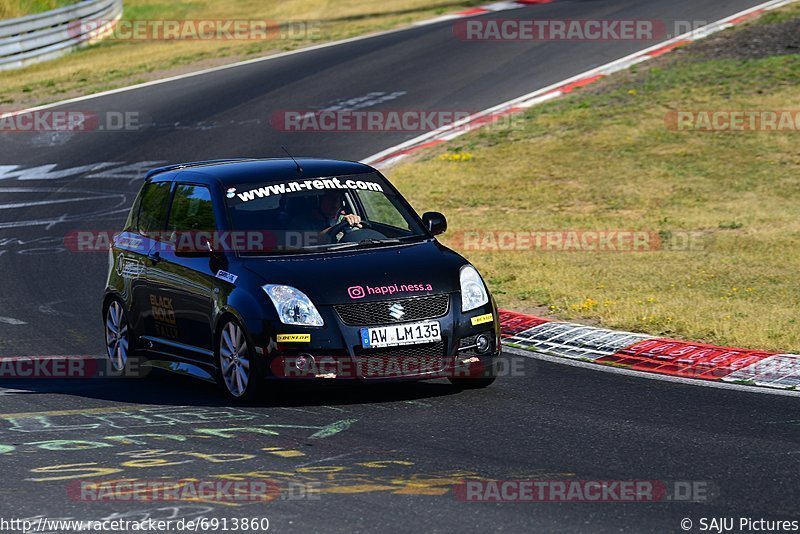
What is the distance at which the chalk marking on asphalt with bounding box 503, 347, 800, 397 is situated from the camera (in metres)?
9.44

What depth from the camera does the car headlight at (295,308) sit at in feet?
29.9

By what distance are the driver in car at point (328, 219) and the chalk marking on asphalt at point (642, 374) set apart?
190cm

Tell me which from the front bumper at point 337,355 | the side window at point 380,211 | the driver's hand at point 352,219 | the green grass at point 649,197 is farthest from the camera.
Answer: the green grass at point 649,197

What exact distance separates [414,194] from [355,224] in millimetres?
8943

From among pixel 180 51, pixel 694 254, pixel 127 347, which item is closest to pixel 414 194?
pixel 694 254

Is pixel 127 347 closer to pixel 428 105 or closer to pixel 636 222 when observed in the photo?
pixel 636 222

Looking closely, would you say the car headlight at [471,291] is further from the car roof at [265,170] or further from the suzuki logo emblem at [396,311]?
the car roof at [265,170]

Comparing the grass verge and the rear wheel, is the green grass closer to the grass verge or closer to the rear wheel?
the rear wheel

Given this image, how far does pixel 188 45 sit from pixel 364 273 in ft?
84.1

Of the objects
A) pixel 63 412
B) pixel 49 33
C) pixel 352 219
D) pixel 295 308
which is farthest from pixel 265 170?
pixel 49 33

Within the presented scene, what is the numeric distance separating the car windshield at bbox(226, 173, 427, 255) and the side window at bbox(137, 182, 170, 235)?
90cm

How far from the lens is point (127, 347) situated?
1103 centimetres

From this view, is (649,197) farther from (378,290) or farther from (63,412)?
(63,412)

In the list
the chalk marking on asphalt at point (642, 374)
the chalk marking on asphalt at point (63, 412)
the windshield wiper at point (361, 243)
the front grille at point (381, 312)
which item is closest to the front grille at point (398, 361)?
the front grille at point (381, 312)
